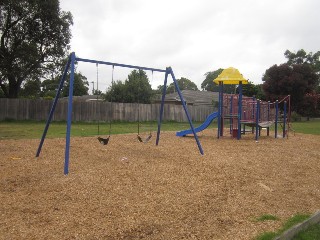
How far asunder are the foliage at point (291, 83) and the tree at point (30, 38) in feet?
81.2

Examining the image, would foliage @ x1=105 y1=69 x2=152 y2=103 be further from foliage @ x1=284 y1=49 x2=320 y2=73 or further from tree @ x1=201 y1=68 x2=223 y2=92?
tree @ x1=201 y1=68 x2=223 y2=92

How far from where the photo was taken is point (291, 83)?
41.0 meters

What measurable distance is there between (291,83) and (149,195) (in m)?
39.0

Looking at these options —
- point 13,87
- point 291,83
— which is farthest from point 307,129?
point 13,87

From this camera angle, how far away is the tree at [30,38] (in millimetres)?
29031

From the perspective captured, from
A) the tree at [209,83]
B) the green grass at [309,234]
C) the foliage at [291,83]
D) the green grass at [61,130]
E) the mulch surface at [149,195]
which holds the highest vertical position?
the tree at [209,83]

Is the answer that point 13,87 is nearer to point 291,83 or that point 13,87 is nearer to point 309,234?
point 291,83

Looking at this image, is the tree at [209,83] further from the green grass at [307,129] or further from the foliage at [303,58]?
the green grass at [307,129]

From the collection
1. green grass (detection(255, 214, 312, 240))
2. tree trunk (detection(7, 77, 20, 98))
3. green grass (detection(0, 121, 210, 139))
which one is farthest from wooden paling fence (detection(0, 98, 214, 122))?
green grass (detection(255, 214, 312, 240))

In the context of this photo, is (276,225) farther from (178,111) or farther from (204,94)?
(204,94)

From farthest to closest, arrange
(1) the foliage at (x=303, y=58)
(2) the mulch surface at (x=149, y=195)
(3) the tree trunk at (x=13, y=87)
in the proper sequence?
(1) the foliage at (x=303, y=58) < (3) the tree trunk at (x=13, y=87) < (2) the mulch surface at (x=149, y=195)

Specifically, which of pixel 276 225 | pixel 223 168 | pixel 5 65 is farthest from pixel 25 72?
pixel 276 225

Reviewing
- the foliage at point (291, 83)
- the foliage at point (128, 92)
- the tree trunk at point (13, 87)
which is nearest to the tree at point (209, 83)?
the foliage at point (291, 83)

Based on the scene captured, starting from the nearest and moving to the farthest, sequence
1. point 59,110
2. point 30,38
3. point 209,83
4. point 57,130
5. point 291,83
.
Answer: point 57,130
point 59,110
point 30,38
point 291,83
point 209,83
